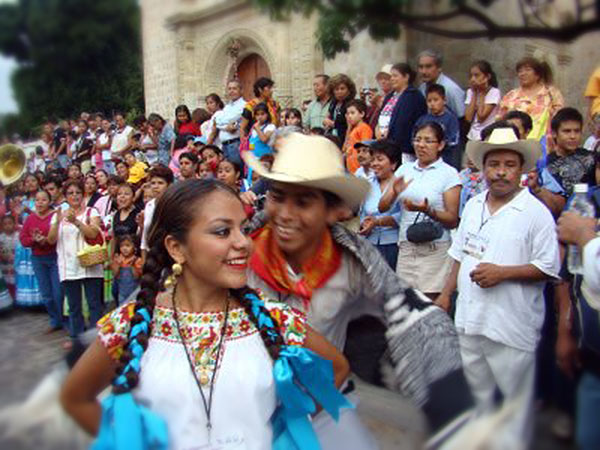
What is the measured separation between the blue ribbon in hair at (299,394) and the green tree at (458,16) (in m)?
1.22

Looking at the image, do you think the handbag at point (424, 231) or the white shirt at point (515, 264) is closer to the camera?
the white shirt at point (515, 264)

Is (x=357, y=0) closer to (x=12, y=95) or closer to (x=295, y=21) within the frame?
(x=295, y=21)

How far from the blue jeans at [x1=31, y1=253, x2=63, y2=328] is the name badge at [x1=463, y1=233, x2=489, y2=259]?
15.6 feet

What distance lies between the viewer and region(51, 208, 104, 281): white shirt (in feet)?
21.0

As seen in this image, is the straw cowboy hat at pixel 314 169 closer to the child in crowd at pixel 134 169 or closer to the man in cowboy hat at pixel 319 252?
the man in cowboy hat at pixel 319 252

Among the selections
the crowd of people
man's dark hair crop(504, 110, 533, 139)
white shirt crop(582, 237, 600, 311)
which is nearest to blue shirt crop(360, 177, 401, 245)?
the crowd of people

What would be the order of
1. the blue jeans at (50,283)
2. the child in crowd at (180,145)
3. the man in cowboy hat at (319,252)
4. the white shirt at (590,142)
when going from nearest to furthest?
1. the man in cowboy hat at (319,252)
2. the white shirt at (590,142)
3. the blue jeans at (50,283)
4. the child in crowd at (180,145)

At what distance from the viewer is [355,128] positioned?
602 cm

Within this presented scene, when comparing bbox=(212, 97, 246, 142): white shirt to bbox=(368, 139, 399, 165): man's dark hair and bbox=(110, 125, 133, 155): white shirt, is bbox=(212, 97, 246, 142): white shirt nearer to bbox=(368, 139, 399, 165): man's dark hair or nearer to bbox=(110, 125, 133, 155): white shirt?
bbox=(110, 125, 133, 155): white shirt

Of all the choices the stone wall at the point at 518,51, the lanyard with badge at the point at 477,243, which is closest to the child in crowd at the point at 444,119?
the lanyard with badge at the point at 477,243

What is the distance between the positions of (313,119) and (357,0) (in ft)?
20.2

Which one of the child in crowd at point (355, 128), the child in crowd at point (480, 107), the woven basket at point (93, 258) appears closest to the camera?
the child in crowd at point (480, 107)

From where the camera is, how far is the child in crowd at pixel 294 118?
256 inches

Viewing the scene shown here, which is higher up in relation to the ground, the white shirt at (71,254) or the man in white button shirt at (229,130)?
the man in white button shirt at (229,130)
